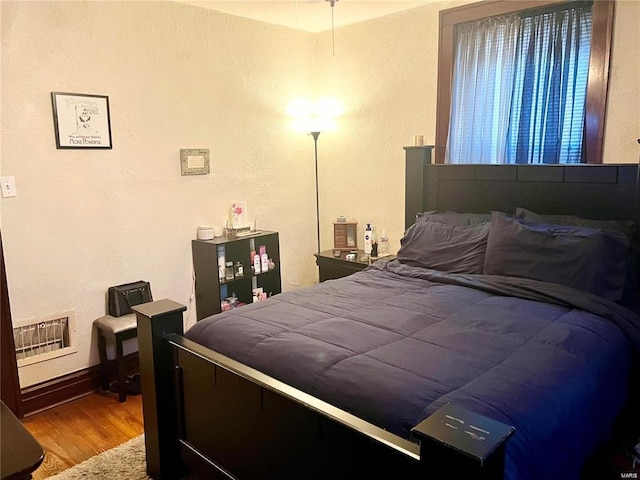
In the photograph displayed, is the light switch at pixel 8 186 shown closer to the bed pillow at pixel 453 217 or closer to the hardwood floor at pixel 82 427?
the hardwood floor at pixel 82 427

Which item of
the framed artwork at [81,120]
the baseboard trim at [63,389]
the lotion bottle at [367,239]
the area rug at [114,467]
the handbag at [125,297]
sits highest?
the framed artwork at [81,120]

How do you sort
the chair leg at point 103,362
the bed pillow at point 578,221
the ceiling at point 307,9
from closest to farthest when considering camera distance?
the bed pillow at point 578,221 < the chair leg at point 103,362 < the ceiling at point 307,9

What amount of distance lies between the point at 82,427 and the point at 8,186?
133cm

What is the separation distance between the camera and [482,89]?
3229 millimetres

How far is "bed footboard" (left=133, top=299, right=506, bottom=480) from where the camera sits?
1312 mm

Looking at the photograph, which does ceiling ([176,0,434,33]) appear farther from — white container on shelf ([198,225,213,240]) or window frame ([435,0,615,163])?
white container on shelf ([198,225,213,240])

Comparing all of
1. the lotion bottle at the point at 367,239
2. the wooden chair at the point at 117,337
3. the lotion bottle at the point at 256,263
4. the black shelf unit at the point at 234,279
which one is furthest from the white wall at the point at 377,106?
the wooden chair at the point at 117,337

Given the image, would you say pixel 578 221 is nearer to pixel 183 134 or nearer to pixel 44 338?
pixel 183 134

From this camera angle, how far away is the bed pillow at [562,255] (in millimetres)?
2332

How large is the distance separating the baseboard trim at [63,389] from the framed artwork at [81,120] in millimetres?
1288

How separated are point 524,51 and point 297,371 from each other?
244 cm

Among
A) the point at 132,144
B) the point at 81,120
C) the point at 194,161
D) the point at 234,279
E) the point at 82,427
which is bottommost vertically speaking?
the point at 82,427

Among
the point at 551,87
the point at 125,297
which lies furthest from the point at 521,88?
the point at 125,297

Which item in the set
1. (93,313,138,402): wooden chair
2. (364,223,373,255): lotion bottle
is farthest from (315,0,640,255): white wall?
(93,313,138,402): wooden chair
